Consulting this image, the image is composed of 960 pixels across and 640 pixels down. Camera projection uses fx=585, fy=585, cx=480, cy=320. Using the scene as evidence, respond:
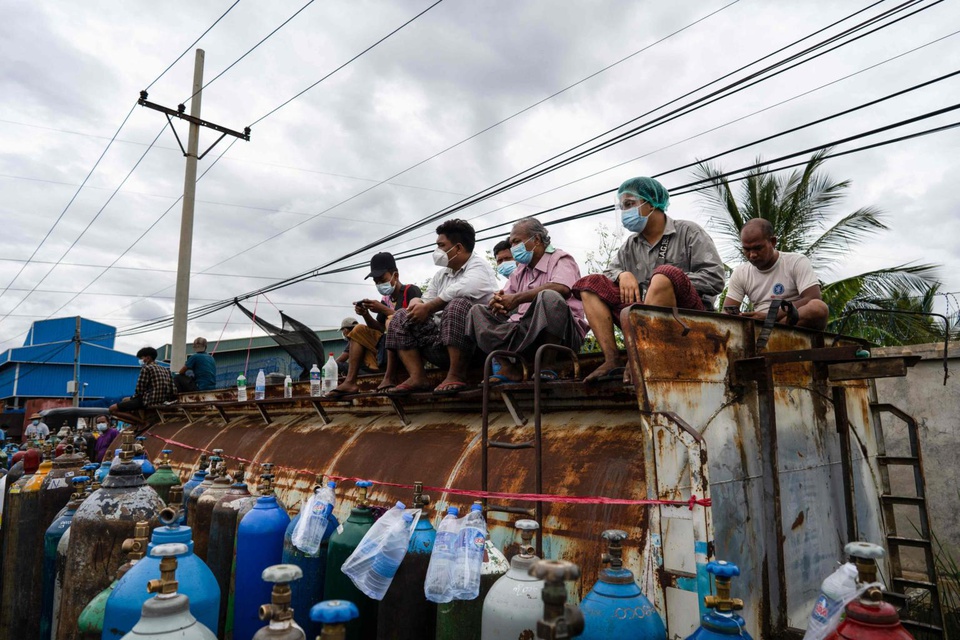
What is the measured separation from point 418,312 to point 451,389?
32.3 inches

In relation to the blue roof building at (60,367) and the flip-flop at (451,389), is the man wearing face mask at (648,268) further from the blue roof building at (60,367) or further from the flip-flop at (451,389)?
the blue roof building at (60,367)

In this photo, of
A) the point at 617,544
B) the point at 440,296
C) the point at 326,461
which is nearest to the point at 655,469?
the point at 617,544

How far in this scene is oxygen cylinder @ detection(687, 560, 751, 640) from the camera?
1.82m

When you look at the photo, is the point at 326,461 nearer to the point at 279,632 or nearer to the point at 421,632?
the point at 421,632

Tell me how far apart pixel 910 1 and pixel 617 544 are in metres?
7.82

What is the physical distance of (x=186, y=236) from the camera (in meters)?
14.1

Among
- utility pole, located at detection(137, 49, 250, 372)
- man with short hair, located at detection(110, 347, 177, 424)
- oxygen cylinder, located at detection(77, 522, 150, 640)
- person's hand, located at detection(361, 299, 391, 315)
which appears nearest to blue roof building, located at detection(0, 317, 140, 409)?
utility pole, located at detection(137, 49, 250, 372)

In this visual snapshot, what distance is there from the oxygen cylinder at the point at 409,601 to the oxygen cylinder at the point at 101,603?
1.11 metres

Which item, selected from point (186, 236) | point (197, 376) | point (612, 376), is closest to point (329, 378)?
point (612, 376)

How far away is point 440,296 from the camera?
16.0ft

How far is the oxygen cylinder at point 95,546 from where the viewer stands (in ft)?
9.50

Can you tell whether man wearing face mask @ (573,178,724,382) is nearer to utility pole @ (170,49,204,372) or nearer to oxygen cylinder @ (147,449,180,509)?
oxygen cylinder @ (147,449,180,509)

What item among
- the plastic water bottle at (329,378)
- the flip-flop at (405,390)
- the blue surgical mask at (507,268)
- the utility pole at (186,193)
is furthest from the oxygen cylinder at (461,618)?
the utility pole at (186,193)

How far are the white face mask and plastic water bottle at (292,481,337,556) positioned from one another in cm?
256
